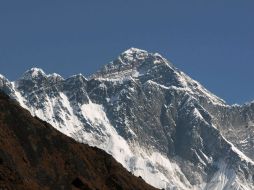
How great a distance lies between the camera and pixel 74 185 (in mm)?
198875

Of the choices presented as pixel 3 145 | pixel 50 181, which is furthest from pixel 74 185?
pixel 3 145

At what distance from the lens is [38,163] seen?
19762 cm

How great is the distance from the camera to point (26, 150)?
198875mm

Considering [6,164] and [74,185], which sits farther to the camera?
[74,185]

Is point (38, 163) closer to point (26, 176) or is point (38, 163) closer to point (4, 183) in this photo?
point (26, 176)

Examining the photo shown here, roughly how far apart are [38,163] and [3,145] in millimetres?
11030

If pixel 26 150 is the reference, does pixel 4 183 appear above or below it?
below

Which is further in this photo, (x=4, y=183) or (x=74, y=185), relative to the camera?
(x=74, y=185)

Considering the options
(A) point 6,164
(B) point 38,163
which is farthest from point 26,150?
(A) point 6,164

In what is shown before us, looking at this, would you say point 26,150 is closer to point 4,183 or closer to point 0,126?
point 0,126

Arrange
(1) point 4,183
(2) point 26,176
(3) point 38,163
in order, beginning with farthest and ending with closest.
A: (3) point 38,163 → (2) point 26,176 → (1) point 4,183

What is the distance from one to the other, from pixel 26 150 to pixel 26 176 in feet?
49.8

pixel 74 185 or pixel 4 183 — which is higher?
pixel 74 185

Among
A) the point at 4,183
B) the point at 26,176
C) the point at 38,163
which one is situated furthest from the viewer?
the point at 38,163
